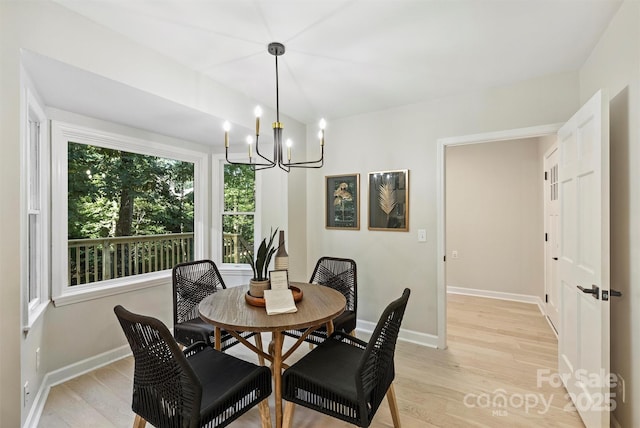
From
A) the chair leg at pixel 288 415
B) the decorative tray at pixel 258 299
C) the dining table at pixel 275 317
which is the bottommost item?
the chair leg at pixel 288 415

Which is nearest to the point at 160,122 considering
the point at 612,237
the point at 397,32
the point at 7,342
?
the point at 7,342

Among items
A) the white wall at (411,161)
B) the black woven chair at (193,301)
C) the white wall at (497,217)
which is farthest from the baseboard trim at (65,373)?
the white wall at (497,217)

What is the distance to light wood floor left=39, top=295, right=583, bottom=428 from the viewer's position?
6.37 feet

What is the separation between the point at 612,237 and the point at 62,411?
3708 mm

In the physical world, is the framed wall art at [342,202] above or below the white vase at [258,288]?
above

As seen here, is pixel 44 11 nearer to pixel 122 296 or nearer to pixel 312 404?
pixel 122 296

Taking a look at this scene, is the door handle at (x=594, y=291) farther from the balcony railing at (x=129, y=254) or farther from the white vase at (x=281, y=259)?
the balcony railing at (x=129, y=254)

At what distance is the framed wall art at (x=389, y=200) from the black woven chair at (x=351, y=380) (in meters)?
1.73

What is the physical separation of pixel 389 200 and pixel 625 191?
183 cm

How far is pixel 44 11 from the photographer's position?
1.63 metres

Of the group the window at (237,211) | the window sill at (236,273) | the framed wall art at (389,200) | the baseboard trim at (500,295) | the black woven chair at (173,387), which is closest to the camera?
the black woven chair at (173,387)

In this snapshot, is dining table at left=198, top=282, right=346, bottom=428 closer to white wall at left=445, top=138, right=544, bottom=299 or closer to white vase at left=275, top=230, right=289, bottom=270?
white vase at left=275, top=230, right=289, bottom=270

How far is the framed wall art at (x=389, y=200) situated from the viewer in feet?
10.4

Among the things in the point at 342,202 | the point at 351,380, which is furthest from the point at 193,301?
the point at 342,202
